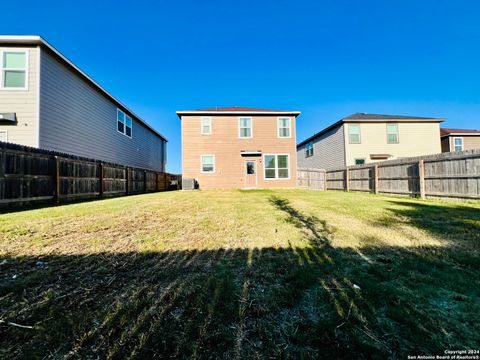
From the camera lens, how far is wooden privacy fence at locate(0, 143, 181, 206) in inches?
222

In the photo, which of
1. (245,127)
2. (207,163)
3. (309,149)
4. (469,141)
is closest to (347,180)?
(245,127)

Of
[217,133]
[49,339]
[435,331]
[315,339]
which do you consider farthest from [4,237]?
[217,133]

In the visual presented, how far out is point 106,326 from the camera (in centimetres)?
140

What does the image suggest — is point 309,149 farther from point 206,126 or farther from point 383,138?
point 206,126

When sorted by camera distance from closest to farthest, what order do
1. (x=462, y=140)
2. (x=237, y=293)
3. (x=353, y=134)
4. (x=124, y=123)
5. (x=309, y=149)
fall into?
(x=237, y=293), (x=124, y=123), (x=353, y=134), (x=462, y=140), (x=309, y=149)

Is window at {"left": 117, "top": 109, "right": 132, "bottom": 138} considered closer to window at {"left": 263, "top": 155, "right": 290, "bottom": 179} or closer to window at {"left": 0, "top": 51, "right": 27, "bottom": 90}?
window at {"left": 0, "top": 51, "right": 27, "bottom": 90}

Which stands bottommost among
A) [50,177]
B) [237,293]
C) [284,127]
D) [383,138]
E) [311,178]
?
[237,293]

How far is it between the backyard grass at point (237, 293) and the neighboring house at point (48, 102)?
7311mm

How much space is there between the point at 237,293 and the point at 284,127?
14.8m

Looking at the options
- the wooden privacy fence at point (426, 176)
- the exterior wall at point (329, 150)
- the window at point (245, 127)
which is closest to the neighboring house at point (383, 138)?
the exterior wall at point (329, 150)

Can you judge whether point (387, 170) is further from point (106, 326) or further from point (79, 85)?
point (79, 85)

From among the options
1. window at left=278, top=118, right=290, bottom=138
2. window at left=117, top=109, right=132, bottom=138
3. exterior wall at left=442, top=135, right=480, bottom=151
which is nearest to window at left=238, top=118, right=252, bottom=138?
window at left=278, top=118, right=290, bottom=138

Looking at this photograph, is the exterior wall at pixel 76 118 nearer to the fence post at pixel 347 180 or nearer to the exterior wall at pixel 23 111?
the exterior wall at pixel 23 111

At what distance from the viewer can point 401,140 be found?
1725 cm
